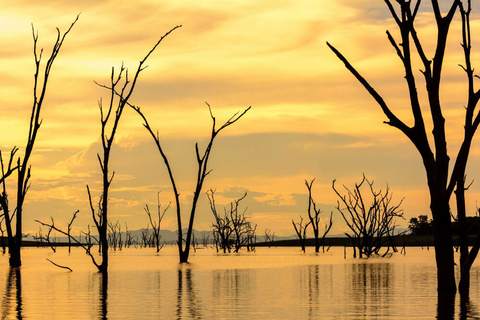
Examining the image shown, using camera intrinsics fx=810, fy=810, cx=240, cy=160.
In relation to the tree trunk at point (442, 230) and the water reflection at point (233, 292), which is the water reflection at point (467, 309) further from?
the water reflection at point (233, 292)

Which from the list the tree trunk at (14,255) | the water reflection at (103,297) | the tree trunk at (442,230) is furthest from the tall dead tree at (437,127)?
the tree trunk at (14,255)

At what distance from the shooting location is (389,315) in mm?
14602

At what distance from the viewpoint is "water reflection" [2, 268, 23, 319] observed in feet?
49.1

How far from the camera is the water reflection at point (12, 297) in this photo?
15.0 m

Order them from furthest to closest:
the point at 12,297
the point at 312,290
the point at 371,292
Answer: the point at 312,290
the point at 371,292
the point at 12,297

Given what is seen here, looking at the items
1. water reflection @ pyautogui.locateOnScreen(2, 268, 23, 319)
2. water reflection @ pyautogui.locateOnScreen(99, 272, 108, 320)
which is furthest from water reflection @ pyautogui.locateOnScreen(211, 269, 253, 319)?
water reflection @ pyautogui.locateOnScreen(2, 268, 23, 319)

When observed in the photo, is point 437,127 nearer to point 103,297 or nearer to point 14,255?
point 103,297

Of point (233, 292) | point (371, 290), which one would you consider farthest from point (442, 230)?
point (233, 292)

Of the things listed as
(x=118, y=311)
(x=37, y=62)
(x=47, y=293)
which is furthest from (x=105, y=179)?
(x=118, y=311)

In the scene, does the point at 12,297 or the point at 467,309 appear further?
the point at 12,297

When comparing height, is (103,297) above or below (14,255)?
below

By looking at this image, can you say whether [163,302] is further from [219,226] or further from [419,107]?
[219,226]

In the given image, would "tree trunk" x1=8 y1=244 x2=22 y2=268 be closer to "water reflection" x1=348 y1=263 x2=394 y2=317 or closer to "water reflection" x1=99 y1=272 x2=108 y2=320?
"water reflection" x1=99 y1=272 x2=108 y2=320

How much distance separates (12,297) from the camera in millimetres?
18500
